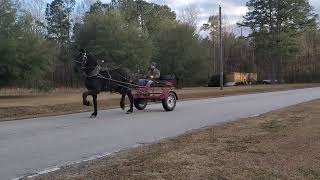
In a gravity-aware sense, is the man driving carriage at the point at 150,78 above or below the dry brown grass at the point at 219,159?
above

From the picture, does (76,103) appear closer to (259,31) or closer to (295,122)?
(295,122)

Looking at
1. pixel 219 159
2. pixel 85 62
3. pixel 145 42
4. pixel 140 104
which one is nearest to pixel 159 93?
pixel 140 104

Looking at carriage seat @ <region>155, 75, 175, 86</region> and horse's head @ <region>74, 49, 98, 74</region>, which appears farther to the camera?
carriage seat @ <region>155, 75, 175, 86</region>

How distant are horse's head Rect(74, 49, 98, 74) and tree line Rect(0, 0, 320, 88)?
1039 cm

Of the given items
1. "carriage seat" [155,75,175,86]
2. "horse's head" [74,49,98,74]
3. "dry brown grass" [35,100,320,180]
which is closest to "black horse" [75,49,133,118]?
"horse's head" [74,49,98,74]

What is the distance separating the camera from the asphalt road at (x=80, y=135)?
1156cm

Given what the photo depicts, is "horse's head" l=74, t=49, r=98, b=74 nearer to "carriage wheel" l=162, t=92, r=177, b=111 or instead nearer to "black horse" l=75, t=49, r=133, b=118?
"black horse" l=75, t=49, r=133, b=118

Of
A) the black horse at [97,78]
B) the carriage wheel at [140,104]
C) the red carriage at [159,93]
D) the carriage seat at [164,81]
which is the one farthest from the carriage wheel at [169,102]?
the black horse at [97,78]

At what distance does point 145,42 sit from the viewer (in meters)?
66.1

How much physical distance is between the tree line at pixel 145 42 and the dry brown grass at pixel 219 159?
761 inches

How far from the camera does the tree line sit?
1587 inches

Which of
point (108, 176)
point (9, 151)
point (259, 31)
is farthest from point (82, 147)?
point (259, 31)


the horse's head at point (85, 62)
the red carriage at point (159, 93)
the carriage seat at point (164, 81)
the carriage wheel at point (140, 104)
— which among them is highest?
the horse's head at point (85, 62)

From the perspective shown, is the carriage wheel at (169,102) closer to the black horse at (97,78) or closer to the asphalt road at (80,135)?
the asphalt road at (80,135)
